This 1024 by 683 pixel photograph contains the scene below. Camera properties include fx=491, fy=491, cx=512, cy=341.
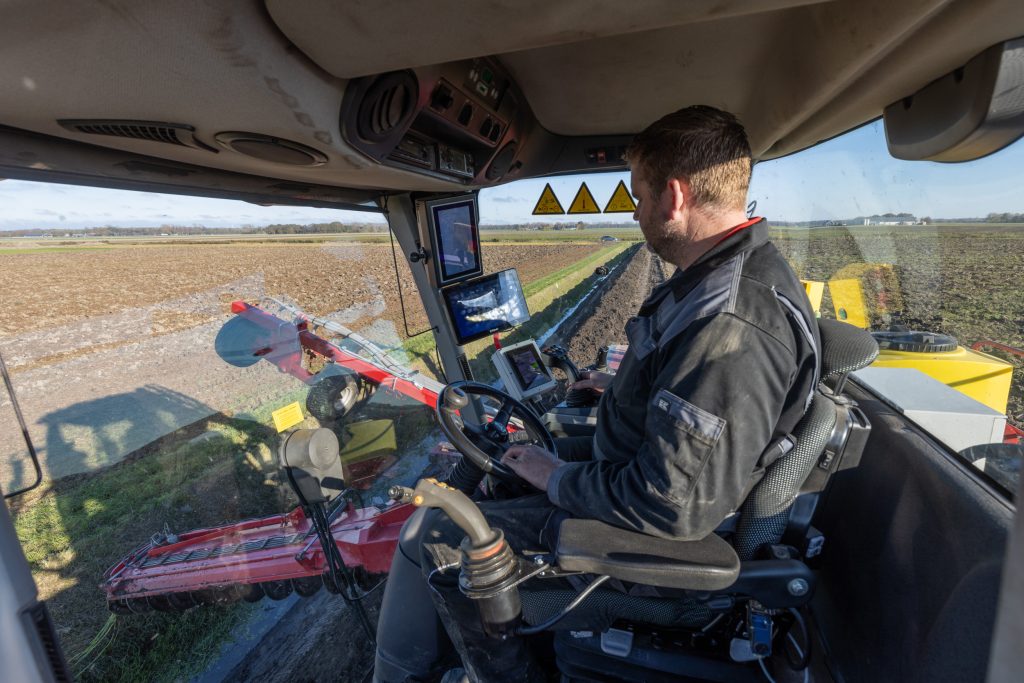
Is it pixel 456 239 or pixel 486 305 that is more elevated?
pixel 456 239

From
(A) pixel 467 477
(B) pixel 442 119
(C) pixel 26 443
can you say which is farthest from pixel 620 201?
(C) pixel 26 443

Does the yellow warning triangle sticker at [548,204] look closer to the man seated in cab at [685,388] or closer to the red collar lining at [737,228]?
the man seated in cab at [685,388]

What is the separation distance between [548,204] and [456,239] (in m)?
0.65

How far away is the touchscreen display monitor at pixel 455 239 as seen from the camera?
317 centimetres

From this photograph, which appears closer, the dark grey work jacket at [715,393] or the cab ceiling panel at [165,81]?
the cab ceiling panel at [165,81]

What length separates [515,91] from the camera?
2.17 metres

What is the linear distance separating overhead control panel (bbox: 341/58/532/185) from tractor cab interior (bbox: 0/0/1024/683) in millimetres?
16

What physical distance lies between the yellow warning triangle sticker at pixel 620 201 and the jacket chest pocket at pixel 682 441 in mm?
2185

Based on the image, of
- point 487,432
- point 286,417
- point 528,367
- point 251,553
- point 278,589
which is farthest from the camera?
point 528,367

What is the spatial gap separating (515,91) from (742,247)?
1362mm

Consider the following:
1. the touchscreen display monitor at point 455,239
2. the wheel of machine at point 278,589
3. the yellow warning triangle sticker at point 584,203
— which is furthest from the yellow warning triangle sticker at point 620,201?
the wheel of machine at point 278,589

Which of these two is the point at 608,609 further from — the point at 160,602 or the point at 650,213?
the point at 160,602

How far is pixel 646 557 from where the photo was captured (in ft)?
3.76

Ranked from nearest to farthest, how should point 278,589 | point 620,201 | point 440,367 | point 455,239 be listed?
1. point 278,589
2. point 620,201
3. point 455,239
4. point 440,367
